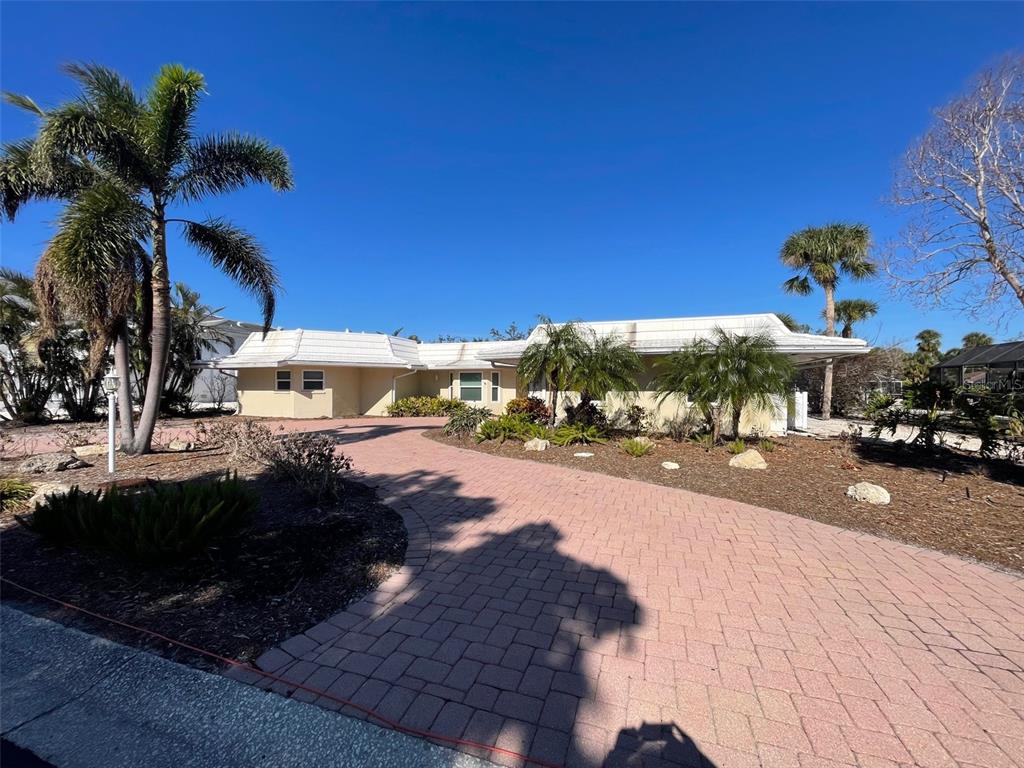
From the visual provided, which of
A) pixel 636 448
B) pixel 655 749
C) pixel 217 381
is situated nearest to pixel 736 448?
pixel 636 448

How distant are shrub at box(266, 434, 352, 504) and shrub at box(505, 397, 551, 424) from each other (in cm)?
701

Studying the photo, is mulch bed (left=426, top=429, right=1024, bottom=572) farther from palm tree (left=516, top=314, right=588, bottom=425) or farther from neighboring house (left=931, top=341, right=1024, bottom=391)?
neighboring house (left=931, top=341, right=1024, bottom=391)

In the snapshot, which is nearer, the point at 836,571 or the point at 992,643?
the point at 992,643

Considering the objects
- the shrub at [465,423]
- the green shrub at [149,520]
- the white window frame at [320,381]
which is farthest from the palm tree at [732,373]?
the white window frame at [320,381]

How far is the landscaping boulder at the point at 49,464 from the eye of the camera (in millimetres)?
7027

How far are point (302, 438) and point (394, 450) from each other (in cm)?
384

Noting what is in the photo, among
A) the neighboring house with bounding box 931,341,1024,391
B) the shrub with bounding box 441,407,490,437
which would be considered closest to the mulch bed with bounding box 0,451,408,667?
the shrub with bounding box 441,407,490,437

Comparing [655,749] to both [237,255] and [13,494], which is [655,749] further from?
[237,255]

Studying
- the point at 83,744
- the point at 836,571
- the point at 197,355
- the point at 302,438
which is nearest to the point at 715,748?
the point at 836,571

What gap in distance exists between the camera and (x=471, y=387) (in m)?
20.6

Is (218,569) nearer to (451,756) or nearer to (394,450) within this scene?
(451,756)

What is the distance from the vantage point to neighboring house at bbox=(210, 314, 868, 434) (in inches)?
569

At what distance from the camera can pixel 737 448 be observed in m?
9.38

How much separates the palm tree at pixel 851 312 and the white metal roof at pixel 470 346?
36.1 ft
